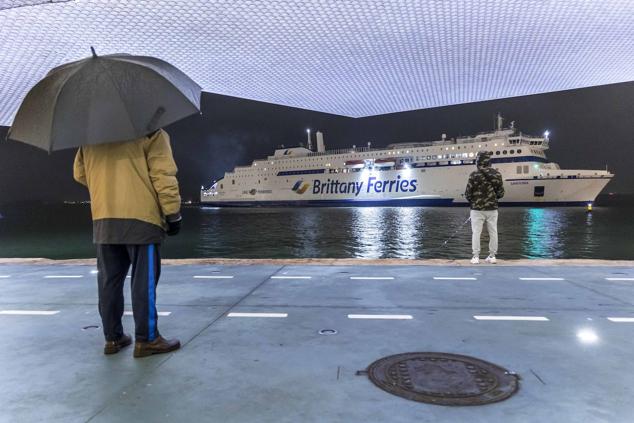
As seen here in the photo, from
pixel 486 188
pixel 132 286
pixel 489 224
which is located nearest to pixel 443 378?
pixel 132 286

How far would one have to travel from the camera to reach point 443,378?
7.11 ft

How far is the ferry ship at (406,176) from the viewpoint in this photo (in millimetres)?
54938

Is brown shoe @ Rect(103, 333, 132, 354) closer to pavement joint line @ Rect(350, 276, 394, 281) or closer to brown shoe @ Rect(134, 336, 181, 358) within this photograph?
brown shoe @ Rect(134, 336, 181, 358)

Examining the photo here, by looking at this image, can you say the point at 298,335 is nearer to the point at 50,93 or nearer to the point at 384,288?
the point at 384,288

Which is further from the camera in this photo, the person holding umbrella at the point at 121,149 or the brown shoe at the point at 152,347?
the brown shoe at the point at 152,347

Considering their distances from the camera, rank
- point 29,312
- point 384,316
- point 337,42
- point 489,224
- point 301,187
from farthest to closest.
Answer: point 301,187, point 337,42, point 489,224, point 29,312, point 384,316

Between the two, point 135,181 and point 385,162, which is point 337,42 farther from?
point 385,162

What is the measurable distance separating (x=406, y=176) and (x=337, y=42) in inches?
1770

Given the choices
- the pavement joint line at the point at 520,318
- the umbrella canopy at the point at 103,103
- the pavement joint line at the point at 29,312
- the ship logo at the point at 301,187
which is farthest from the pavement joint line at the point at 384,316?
the ship logo at the point at 301,187

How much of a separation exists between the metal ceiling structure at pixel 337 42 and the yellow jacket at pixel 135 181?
12.3m

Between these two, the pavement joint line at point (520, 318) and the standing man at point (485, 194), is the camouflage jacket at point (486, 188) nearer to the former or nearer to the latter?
the standing man at point (485, 194)

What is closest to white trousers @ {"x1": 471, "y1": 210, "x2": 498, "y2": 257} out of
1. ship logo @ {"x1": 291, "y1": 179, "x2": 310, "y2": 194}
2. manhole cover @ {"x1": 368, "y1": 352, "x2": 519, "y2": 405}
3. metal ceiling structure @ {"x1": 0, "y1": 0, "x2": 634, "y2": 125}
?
manhole cover @ {"x1": 368, "y1": 352, "x2": 519, "y2": 405}

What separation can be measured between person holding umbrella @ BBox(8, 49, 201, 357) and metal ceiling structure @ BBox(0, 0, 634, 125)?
12.1 metres

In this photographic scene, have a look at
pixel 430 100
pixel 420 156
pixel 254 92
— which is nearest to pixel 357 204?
pixel 420 156
